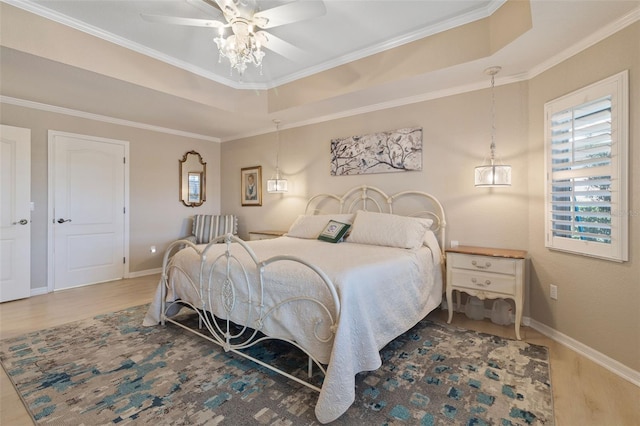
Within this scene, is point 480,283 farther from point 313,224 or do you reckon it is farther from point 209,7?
point 209,7

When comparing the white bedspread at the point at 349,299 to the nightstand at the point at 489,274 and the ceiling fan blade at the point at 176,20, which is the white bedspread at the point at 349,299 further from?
the ceiling fan blade at the point at 176,20

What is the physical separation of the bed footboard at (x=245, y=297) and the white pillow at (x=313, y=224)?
1201 millimetres

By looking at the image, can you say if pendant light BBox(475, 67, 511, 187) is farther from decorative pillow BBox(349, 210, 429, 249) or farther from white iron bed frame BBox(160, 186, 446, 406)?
decorative pillow BBox(349, 210, 429, 249)

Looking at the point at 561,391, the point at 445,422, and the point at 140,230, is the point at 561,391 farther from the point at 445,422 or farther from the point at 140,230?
the point at 140,230

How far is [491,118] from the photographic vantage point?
3.12 meters

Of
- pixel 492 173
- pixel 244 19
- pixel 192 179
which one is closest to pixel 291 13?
pixel 244 19

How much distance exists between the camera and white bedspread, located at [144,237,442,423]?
1574mm

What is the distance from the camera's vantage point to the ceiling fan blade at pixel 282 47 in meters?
2.40

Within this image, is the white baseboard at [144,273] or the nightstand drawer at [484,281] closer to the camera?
the nightstand drawer at [484,281]

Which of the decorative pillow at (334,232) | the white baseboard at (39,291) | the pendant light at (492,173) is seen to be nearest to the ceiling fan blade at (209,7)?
the decorative pillow at (334,232)

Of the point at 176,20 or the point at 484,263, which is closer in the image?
the point at 176,20

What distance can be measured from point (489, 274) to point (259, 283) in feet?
6.76

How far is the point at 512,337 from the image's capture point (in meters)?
2.65

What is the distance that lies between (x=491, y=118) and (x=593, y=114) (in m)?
0.92
